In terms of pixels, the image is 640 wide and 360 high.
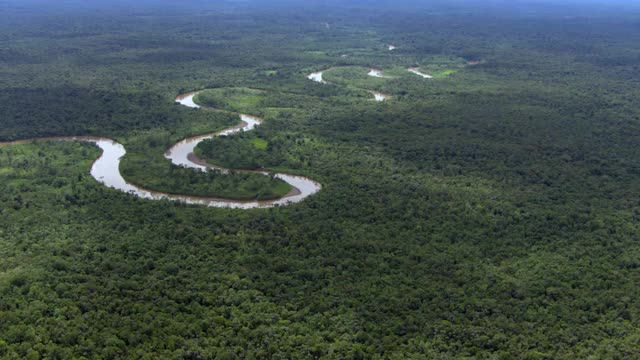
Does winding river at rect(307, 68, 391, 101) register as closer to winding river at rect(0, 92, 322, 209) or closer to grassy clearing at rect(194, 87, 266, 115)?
grassy clearing at rect(194, 87, 266, 115)

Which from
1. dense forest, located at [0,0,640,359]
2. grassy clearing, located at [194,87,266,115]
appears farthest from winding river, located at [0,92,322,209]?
grassy clearing, located at [194,87,266,115]

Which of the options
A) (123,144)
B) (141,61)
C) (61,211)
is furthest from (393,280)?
(141,61)

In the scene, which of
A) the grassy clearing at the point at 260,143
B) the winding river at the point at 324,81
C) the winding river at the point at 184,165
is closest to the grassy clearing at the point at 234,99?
the winding river at the point at 184,165

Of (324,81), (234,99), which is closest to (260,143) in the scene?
(234,99)

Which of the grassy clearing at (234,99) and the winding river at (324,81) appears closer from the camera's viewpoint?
the grassy clearing at (234,99)

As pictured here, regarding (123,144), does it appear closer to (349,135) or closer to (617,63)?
(349,135)

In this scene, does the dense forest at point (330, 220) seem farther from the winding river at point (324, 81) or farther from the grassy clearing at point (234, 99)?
the winding river at point (324, 81)

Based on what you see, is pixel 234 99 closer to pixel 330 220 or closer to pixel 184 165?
pixel 184 165

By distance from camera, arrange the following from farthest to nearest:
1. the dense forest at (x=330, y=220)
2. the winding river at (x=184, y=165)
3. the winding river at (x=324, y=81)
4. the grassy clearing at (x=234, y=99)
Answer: the winding river at (x=324, y=81) → the grassy clearing at (x=234, y=99) → the winding river at (x=184, y=165) → the dense forest at (x=330, y=220)
